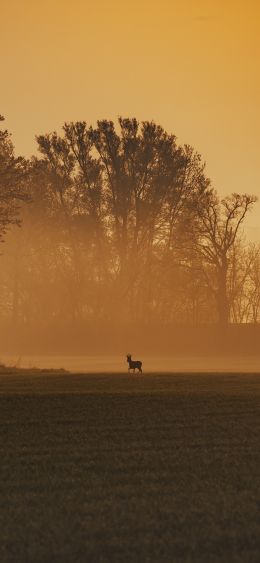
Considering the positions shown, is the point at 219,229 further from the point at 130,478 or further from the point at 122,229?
the point at 130,478

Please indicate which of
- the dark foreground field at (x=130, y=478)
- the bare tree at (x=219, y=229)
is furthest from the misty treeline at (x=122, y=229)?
the dark foreground field at (x=130, y=478)

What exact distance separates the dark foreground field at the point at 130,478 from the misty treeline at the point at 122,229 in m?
57.8

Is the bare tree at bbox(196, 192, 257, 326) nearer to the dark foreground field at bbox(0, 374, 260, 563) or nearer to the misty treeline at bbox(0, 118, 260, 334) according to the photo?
the misty treeline at bbox(0, 118, 260, 334)

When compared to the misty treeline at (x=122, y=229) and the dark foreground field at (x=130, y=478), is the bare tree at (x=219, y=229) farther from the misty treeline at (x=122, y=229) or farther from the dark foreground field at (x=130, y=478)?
the dark foreground field at (x=130, y=478)

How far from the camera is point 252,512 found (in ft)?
45.2

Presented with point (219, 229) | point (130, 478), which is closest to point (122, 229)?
point (219, 229)

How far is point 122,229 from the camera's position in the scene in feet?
289

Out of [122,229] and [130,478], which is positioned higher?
[122,229]

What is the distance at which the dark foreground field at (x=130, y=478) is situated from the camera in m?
12.2

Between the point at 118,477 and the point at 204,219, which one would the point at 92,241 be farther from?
the point at 118,477

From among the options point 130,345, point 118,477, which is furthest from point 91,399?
point 130,345

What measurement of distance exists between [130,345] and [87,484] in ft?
255

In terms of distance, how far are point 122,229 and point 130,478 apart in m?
72.0

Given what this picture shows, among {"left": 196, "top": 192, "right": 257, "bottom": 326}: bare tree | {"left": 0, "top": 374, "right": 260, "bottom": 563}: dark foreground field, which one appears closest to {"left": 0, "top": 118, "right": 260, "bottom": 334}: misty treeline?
{"left": 196, "top": 192, "right": 257, "bottom": 326}: bare tree
